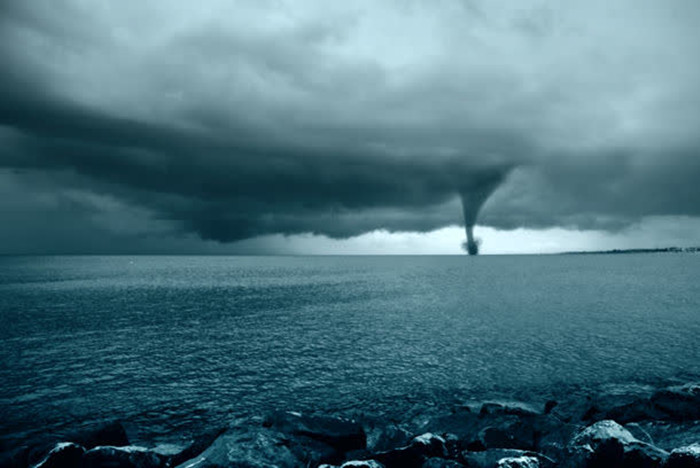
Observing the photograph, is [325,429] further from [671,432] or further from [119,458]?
[671,432]

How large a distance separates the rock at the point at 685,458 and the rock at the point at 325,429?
11.9 metres

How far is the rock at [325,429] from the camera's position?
63.1 ft

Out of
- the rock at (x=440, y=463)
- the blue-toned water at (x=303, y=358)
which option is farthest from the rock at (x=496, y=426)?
the blue-toned water at (x=303, y=358)

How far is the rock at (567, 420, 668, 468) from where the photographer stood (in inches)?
586

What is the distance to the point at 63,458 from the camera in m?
16.3

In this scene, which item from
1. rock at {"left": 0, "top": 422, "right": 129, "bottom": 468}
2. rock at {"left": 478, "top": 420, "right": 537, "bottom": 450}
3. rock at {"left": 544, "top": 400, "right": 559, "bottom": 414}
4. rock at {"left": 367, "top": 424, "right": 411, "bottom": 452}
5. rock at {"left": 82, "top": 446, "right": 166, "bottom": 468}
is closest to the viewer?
rock at {"left": 82, "top": 446, "right": 166, "bottom": 468}

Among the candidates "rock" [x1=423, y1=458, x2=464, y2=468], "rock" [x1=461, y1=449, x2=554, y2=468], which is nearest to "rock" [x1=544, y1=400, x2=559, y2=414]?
"rock" [x1=461, y1=449, x2=554, y2=468]

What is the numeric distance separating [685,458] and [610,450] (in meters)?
2.25

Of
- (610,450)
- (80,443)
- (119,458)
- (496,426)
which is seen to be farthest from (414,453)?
(80,443)

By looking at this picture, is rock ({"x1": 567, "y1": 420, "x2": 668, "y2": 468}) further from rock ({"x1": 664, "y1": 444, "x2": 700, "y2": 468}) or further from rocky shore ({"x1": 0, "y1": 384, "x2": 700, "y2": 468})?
rock ({"x1": 664, "y1": 444, "x2": 700, "y2": 468})

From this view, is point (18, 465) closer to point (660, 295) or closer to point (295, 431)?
point (295, 431)

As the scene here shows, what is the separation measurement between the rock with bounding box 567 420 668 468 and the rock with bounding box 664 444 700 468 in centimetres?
53

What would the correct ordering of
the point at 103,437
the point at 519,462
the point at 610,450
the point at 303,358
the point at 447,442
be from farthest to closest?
the point at 303,358, the point at 103,437, the point at 447,442, the point at 610,450, the point at 519,462

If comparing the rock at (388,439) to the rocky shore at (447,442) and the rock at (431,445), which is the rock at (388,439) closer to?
the rocky shore at (447,442)
